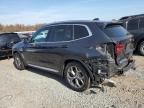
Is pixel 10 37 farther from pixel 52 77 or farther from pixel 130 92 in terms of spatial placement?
pixel 130 92

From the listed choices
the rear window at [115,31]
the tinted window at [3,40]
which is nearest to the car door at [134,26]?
the rear window at [115,31]

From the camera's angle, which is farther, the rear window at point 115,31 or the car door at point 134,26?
the car door at point 134,26

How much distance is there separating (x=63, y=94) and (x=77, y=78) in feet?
1.85

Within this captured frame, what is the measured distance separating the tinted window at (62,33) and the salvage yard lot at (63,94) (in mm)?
1374

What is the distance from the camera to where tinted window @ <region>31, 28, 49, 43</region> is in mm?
7480

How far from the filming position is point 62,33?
684 centimetres

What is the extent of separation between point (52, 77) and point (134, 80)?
2.70m

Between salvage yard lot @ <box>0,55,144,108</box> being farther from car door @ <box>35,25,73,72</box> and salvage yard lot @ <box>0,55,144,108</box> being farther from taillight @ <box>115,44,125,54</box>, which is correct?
taillight @ <box>115,44,125,54</box>

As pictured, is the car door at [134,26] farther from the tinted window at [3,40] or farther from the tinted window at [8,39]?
the tinted window at [3,40]

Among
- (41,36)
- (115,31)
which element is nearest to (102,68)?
(115,31)

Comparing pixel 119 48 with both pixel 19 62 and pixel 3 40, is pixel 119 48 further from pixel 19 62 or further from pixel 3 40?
pixel 3 40

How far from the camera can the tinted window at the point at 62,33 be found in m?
6.58

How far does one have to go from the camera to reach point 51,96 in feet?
20.2

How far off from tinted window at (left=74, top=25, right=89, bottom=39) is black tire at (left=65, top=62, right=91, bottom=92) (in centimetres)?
74
